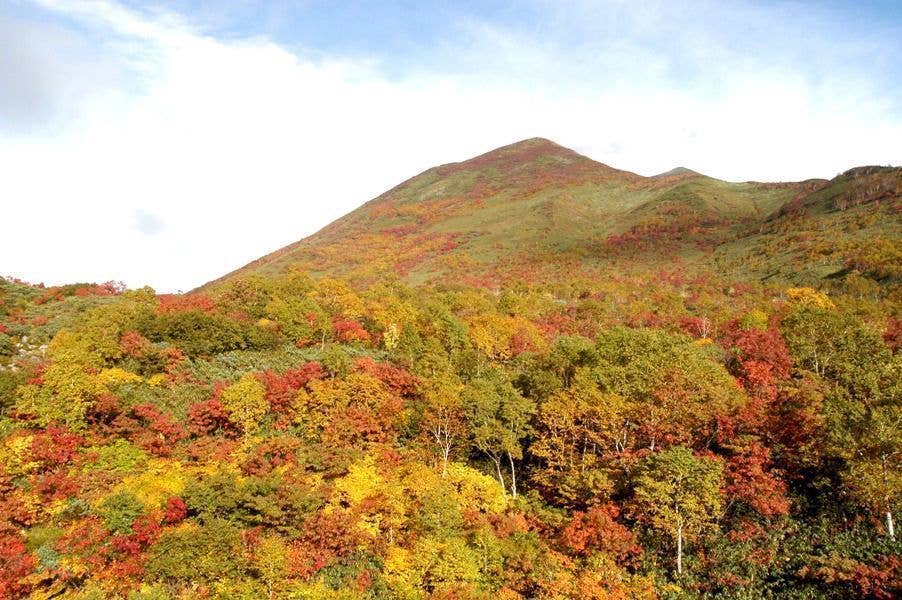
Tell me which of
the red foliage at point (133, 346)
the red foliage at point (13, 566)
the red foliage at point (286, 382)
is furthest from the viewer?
the red foliage at point (133, 346)

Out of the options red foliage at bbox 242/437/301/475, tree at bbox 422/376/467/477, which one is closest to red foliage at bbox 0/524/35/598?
red foliage at bbox 242/437/301/475

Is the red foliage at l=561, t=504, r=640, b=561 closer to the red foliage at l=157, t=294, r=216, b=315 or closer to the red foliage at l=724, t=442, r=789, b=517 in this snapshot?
the red foliage at l=724, t=442, r=789, b=517

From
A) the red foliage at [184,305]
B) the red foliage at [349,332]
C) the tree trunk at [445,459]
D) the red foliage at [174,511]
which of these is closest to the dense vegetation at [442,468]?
the red foliage at [174,511]

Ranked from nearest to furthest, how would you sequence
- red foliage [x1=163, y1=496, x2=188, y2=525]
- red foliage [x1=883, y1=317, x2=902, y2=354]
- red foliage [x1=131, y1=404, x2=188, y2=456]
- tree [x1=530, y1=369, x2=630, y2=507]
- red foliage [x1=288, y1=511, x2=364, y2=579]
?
red foliage [x1=288, y1=511, x2=364, y2=579]
red foliage [x1=163, y1=496, x2=188, y2=525]
tree [x1=530, y1=369, x2=630, y2=507]
red foliage [x1=131, y1=404, x2=188, y2=456]
red foliage [x1=883, y1=317, x2=902, y2=354]

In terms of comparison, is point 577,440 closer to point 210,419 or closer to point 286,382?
point 286,382

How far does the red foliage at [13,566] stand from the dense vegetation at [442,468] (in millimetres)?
90

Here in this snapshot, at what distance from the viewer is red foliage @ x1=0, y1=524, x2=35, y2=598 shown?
2594cm

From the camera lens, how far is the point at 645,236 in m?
153

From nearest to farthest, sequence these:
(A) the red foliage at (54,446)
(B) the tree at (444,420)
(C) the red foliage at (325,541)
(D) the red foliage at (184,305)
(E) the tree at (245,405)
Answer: (C) the red foliage at (325,541) < (A) the red foliage at (54,446) < (E) the tree at (245,405) < (B) the tree at (444,420) < (D) the red foliage at (184,305)

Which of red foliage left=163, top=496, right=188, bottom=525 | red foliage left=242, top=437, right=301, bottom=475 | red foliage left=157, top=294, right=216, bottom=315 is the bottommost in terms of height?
red foliage left=163, top=496, right=188, bottom=525

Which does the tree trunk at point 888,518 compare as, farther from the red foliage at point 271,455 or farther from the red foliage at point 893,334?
the red foliage at point 271,455

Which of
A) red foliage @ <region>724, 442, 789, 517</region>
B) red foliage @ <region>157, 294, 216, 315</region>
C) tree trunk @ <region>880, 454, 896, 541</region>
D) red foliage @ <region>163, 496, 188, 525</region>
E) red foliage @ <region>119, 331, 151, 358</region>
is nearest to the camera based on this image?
tree trunk @ <region>880, 454, 896, 541</region>

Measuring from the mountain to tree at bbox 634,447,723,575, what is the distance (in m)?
84.3

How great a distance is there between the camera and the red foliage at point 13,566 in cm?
2594
